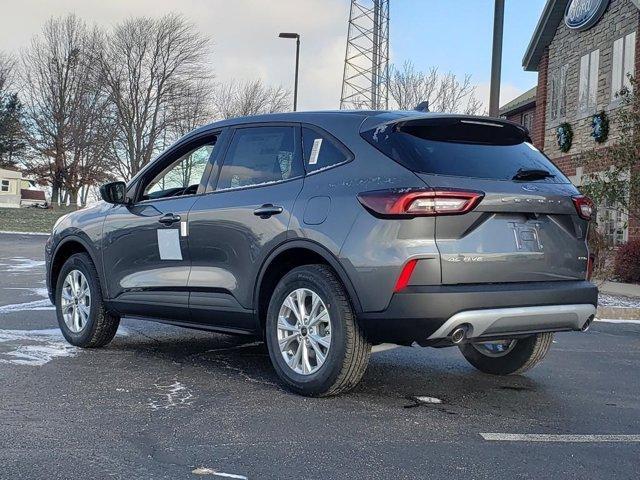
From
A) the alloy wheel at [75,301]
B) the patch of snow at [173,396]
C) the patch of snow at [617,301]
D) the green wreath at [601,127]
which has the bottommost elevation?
the patch of snow at [173,396]

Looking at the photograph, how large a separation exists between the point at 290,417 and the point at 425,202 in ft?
4.70

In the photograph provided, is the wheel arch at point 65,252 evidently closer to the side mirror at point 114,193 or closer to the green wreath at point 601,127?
the side mirror at point 114,193

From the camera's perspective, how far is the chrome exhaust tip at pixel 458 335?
4.68m

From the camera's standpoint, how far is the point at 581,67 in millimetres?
21297

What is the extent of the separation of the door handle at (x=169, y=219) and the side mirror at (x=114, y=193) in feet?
2.07

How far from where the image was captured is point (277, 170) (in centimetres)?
557

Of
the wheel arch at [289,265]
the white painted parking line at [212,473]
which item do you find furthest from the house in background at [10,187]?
the white painted parking line at [212,473]

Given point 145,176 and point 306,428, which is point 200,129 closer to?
point 145,176

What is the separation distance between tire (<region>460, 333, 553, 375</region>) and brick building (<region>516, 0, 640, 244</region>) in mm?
11414

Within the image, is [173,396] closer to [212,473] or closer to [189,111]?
[212,473]

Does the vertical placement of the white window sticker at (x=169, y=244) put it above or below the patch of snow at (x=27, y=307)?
above

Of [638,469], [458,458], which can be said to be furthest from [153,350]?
[638,469]

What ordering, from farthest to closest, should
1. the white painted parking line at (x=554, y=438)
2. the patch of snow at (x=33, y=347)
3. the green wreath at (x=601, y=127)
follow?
the green wreath at (x=601, y=127)
the patch of snow at (x=33, y=347)
the white painted parking line at (x=554, y=438)

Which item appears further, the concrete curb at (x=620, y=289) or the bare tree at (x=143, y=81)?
the bare tree at (x=143, y=81)
